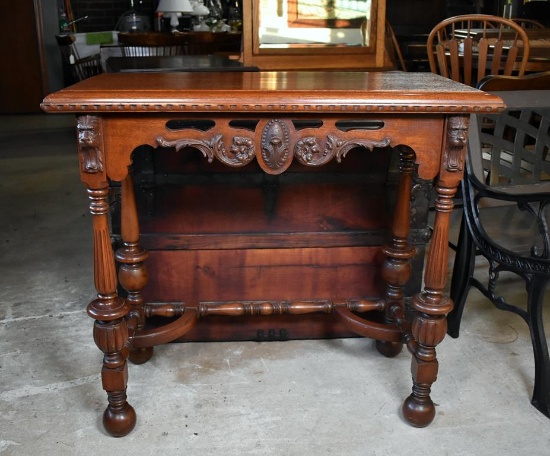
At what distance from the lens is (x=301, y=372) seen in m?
1.86

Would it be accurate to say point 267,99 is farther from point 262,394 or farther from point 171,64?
point 171,64

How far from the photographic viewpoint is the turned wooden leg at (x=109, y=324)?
1.44 meters

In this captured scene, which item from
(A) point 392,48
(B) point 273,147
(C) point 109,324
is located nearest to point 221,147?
(B) point 273,147

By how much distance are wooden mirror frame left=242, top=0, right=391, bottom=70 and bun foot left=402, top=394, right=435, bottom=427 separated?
1667mm

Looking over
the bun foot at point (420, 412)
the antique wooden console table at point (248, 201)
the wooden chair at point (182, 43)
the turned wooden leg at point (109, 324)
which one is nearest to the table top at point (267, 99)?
the antique wooden console table at point (248, 201)

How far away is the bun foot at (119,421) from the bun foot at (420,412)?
664 mm

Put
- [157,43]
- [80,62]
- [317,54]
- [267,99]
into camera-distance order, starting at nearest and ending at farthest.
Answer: [267,99]
[317,54]
[157,43]
[80,62]

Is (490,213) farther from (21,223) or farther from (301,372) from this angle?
(21,223)

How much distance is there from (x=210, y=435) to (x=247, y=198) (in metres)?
0.67

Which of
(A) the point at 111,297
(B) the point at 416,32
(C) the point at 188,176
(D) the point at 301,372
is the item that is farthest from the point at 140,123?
(B) the point at 416,32

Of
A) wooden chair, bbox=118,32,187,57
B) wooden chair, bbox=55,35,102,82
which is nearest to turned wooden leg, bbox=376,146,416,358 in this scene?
wooden chair, bbox=118,32,187,57

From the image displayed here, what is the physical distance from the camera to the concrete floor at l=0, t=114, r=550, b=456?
5.08 feet

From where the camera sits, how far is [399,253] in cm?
184

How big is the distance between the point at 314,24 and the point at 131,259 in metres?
1.62
